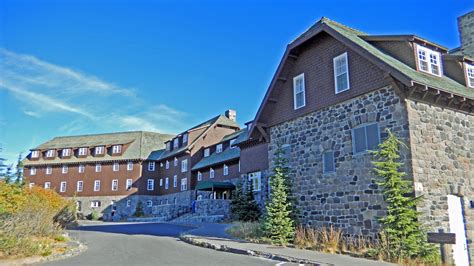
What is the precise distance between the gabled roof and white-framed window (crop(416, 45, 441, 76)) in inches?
14.3

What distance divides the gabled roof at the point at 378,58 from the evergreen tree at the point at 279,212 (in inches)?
218

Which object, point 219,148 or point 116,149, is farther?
point 116,149

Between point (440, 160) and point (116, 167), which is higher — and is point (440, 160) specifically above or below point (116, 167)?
below

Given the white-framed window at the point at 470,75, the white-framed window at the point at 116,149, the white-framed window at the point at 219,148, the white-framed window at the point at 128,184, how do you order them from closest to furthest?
1. the white-framed window at the point at 470,75
2. the white-framed window at the point at 219,148
3. the white-framed window at the point at 128,184
4. the white-framed window at the point at 116,149

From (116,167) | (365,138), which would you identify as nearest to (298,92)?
(365,138)

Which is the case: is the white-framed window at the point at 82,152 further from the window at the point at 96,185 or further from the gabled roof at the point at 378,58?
the gabled roof at the point at 378,58

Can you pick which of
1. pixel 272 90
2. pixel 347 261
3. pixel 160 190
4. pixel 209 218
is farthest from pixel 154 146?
pixel 347 261

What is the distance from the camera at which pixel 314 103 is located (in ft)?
61.8

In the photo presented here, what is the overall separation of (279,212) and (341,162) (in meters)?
3.58

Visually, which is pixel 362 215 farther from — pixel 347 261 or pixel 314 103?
pixel 314 103

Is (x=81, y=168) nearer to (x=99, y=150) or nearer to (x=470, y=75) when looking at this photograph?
(x=99, y=150)

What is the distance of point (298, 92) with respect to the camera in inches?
789

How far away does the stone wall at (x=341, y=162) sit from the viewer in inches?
598

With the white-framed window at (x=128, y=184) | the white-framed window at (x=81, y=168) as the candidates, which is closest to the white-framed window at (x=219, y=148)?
the white-framed window at (x=128, y=184)
